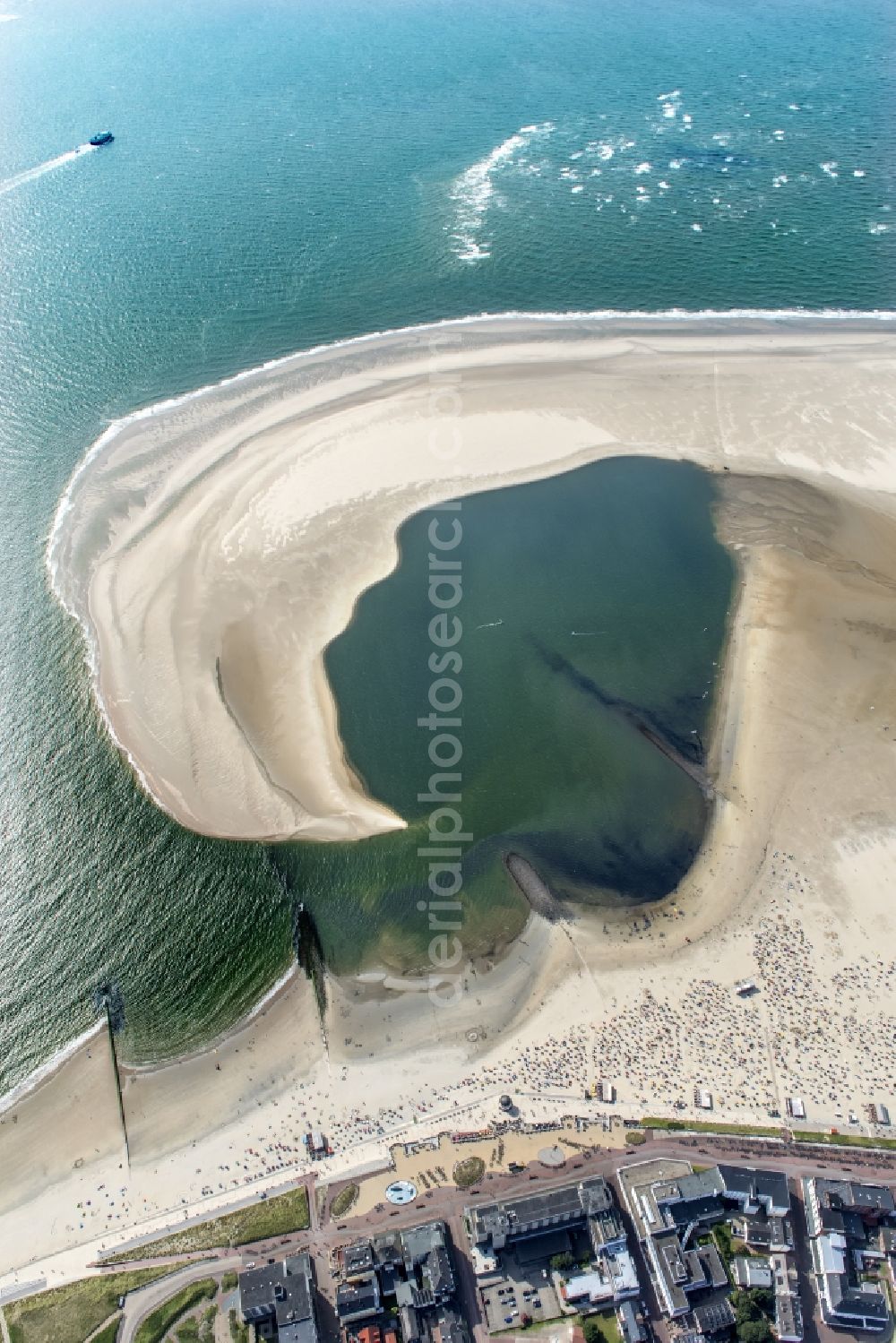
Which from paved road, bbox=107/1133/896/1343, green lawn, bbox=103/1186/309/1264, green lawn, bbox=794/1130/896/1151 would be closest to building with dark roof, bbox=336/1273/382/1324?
paved road, bbox=107/1133/896/1343

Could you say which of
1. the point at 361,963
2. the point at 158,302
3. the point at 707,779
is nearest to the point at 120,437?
the point at 158,302

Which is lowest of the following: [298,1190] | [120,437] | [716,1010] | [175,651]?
[298,1190]

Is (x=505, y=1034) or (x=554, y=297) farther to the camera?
(x=554, y=297)

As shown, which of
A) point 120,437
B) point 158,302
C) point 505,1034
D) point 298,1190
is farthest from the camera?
point 158,302

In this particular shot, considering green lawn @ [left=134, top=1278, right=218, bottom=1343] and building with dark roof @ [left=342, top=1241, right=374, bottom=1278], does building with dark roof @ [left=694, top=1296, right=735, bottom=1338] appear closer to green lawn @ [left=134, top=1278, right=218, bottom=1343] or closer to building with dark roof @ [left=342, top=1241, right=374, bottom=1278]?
building with dark roof @ [left=342, top=1241, right=374, bottom=1278]

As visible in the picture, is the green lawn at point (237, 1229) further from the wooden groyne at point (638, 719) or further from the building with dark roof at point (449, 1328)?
the wooden groyne at point (638, 719)

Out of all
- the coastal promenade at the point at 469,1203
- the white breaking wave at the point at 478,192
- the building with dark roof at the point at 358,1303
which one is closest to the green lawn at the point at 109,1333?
the coastal promenade at the point at 469,1203

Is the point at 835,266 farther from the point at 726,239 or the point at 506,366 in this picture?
the point at 506,366
